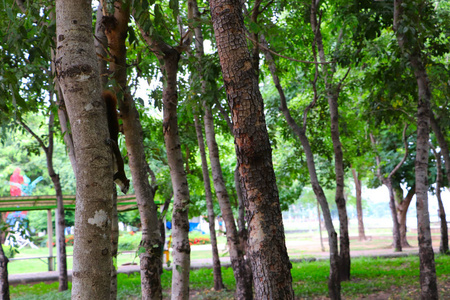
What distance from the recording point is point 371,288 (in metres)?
9.19

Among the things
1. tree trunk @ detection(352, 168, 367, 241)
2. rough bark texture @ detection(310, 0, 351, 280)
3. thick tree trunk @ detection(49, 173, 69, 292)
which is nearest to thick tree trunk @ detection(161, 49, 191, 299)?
rough bark texture @ detection(310, 0, 351, 280)

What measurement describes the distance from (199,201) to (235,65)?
17624 mm

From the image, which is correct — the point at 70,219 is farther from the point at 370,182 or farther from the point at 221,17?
the point at 221,17

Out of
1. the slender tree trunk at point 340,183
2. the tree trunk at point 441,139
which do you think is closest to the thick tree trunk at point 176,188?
the slender tree trunk at point 340,183

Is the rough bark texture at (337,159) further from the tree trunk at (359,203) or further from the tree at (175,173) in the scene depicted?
the tree trunk at (359,203)

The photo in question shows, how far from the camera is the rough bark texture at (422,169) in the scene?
6754 mm

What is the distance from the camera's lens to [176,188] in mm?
4699

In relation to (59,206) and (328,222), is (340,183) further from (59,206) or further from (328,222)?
(59,206)

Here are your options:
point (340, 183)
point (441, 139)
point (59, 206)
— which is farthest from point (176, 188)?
point (441, 139)

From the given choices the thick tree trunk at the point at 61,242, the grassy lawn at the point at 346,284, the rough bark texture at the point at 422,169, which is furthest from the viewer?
the thick tree trunk at the point at 61,242

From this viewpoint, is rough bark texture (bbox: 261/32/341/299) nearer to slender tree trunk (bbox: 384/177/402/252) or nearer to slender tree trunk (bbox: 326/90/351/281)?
slender tree trunk (bbox: 326/90/351/281)

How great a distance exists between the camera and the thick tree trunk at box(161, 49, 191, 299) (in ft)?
15.1

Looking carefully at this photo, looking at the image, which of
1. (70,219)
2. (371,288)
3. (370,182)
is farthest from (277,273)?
(70,219)

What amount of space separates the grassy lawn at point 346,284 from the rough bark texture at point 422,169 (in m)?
1.48
